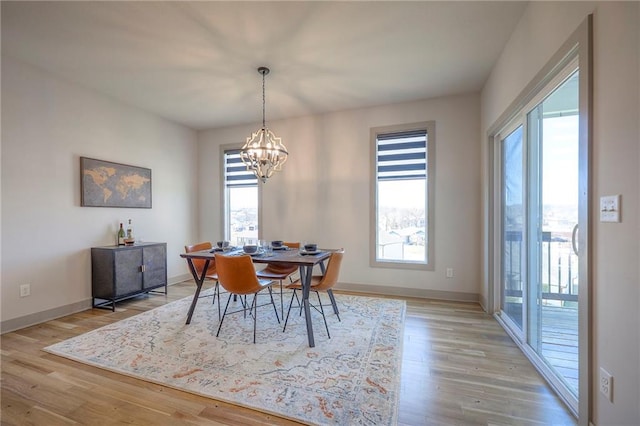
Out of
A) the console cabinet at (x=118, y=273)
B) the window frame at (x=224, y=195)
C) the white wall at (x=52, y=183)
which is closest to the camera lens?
the white wall at (x=52, y=183)

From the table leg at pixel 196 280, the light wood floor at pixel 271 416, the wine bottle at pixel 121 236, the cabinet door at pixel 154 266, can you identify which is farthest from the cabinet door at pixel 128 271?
the table leg at pixel 196 280

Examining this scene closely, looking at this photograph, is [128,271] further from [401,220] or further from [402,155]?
[402,155]

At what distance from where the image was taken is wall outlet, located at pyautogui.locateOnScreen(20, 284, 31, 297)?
2937 millimetres

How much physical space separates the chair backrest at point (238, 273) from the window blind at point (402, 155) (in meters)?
2.55

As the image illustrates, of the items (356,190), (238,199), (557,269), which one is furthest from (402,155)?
(238,199)

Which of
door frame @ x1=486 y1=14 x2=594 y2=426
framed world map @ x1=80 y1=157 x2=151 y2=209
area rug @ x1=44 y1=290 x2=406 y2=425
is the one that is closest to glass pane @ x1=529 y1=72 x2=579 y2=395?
door frame @ x1=486 y1=14 x2=594 y2=426

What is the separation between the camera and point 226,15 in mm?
2250

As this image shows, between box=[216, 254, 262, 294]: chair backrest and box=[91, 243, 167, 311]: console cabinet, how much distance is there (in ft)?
5.81

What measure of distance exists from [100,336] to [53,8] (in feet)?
9.36

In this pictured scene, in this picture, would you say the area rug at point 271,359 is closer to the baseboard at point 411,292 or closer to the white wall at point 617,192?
the baseboard at point 411,292

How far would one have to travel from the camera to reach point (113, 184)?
383 cm

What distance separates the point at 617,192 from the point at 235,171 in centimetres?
495

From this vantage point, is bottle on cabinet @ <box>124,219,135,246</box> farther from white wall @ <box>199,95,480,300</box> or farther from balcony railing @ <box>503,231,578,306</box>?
balcony railing @ <box>503,231,578,306</box>

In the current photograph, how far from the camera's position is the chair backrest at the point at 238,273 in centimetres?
252
